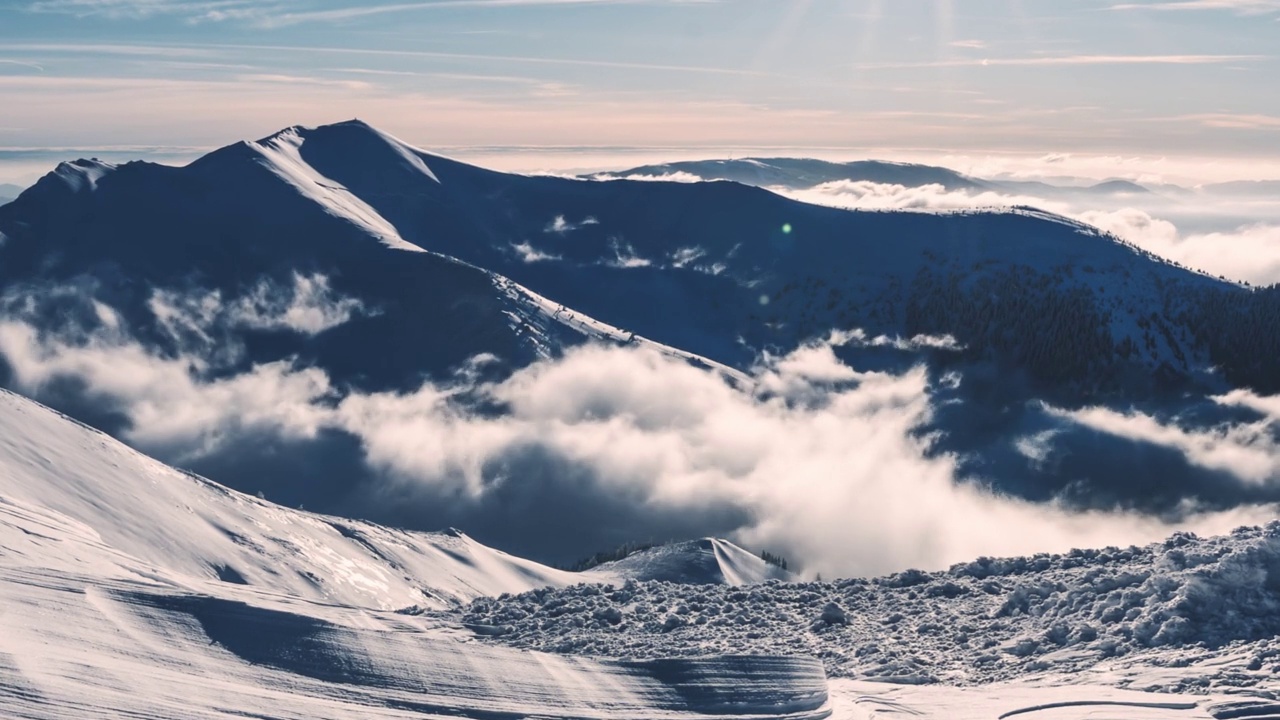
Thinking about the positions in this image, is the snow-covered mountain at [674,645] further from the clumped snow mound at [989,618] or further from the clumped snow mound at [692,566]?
the clumped snow mound at [692,566]

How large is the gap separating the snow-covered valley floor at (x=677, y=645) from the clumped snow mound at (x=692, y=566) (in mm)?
56297

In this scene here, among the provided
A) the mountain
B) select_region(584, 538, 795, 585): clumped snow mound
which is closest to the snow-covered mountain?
the mountain

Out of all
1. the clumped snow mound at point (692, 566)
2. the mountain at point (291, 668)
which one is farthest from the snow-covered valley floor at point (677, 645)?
the clumped snow mound at point (692, 566)

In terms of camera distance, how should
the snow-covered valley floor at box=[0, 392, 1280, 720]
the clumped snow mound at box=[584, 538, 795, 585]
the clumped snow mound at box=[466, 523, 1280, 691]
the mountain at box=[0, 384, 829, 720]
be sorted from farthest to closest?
the clumped snow mound at box=[584, 538, 795, 585] < the clumped snow mound at box=[466, 523, 1280, 691] < the snow-covered valley floor at box=[0, 392, 1280, 720] < the mountain at box=[0, 384, 829, 720]

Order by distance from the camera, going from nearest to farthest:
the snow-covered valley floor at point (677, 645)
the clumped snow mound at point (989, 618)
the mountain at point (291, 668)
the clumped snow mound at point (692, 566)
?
1. the mountain at point (291, 668)
2. the snow-covered valley floor at point (677, 645)
3. the clumped snow mound at point (989, 618)
4. the clumped snow mound at point (692, 566)

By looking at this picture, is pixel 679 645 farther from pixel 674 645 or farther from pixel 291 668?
pixel 291 668

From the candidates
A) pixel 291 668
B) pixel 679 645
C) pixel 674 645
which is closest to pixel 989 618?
pixel 679 645

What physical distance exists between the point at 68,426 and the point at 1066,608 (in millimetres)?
68037

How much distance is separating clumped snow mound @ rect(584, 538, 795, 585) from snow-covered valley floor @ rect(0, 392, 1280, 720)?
5630 cm

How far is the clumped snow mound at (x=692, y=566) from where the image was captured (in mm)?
98312

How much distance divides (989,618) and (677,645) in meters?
9.90

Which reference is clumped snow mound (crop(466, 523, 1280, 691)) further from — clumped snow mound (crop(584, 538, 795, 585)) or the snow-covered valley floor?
clumped snow mound (crop(584, 538, 795, 585))

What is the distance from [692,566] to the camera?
330ft

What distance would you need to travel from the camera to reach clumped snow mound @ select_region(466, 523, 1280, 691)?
29750 millimetres
